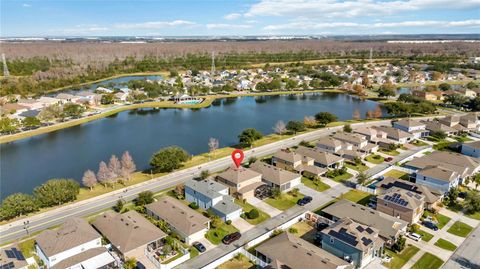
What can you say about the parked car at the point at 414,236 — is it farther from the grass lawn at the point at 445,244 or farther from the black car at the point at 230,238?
the black car at the point at 230,238

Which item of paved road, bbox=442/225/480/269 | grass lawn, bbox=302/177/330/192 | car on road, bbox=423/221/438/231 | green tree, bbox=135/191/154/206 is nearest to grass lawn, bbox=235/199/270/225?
grass lawn, bbox=302/177/330/192

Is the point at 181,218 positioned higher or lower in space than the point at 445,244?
higher

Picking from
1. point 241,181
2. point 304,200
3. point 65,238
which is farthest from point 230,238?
point 65,238

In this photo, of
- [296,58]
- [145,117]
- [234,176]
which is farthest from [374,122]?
[296,58]

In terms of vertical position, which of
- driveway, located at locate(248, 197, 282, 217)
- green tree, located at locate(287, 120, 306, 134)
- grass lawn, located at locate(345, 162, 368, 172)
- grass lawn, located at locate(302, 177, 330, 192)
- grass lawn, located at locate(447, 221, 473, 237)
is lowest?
driveway, located at locate(248, 197, 282, 217)

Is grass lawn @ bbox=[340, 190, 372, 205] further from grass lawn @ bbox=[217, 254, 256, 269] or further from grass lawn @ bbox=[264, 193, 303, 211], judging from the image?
grass lawn @ bbox=[217, 254, 256, 269]

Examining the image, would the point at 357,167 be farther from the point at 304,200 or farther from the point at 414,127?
the point at 414,127
